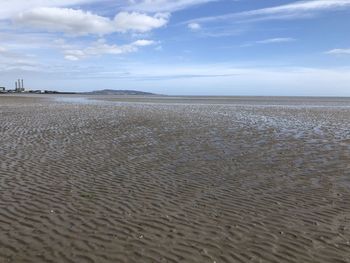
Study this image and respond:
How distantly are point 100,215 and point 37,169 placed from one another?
493 centimetres

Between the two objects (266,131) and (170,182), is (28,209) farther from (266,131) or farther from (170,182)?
(266,131)

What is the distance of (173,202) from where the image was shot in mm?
8984

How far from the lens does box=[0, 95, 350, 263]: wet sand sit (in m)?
6.42

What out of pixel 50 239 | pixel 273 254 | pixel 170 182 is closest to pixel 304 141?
pixel 170 182

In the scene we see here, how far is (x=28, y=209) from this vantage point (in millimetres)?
8250

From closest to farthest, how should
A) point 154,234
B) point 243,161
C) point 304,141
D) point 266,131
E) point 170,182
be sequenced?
1. point 154,234
2. point 170,182
3. point 243,161
4. point 304,141
5. point 266,131

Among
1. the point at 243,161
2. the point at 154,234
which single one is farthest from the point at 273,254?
the point at 243,161

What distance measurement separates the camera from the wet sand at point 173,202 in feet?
21.1

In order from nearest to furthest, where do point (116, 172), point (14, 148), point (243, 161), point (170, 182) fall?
point (170, 182) < point (116, 172) < point (243, 161) < point (14, 148)

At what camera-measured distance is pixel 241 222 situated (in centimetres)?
776

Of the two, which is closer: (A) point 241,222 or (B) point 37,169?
(A) point 241,222

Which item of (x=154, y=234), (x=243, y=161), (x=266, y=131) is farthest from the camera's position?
(x=266, y=131)

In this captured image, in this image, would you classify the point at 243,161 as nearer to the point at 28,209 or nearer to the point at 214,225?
the point at 214,225

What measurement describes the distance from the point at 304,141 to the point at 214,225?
12.7 metres
